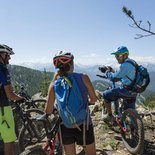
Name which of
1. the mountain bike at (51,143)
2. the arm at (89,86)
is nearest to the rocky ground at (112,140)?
the mountain bike at (51,143)

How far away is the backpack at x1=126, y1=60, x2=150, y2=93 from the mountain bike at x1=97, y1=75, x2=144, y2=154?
0.65 meters

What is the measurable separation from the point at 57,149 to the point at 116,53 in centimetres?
366

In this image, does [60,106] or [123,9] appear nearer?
[60,106]

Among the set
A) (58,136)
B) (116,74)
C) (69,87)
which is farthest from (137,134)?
(69,87)

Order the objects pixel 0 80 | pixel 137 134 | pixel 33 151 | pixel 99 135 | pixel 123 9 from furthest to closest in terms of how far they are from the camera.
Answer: pixel 123 9, pixel 99 135, pixel 137 134, pixel 0 80, pixel 33 151

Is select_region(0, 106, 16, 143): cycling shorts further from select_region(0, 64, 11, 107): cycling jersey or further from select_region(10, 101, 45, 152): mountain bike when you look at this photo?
select_region(10, 101, 45, 152): mountain bike

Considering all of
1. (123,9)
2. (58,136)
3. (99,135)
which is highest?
(123,9)

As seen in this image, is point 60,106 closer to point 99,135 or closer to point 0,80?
point 0,80

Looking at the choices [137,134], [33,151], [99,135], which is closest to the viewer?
[33,151]

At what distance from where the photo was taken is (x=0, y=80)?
665cm

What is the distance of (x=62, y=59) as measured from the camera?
17.9 feet

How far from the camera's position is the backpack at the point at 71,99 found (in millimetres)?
5371

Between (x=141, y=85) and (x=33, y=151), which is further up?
(x=141, y=85)

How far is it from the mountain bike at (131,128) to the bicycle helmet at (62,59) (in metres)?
3.22
